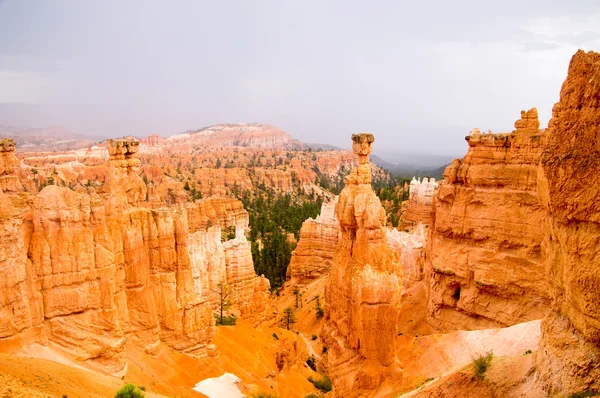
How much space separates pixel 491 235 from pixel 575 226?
1235 cm

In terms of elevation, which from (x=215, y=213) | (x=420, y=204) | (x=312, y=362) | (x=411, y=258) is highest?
(x=420, y=204)

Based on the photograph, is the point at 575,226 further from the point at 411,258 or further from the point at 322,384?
the point at 411,258

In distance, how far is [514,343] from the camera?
1341 centimetres

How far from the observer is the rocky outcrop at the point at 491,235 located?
57.2 ft

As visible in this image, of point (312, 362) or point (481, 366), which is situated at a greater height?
point (481, 366)

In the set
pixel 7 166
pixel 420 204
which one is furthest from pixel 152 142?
pixel 7 166

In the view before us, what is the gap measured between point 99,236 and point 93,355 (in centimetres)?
371

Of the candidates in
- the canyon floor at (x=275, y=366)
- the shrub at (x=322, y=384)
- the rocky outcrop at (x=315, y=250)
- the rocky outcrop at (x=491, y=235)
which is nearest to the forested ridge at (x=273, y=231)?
the rocky outcrop at (x=315, y=250)

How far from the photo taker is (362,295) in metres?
15.6

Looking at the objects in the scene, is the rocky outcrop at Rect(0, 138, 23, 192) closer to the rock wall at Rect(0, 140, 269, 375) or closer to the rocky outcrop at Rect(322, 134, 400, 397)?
the rock wall at Rect(0, 140, 269, 375)

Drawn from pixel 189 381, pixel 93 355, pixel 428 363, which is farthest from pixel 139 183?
pixel 428 363

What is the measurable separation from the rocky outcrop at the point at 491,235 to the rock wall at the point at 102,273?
11.3 meters

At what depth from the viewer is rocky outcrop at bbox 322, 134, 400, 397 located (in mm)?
15414

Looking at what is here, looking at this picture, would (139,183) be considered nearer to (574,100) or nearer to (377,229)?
(377,229)
